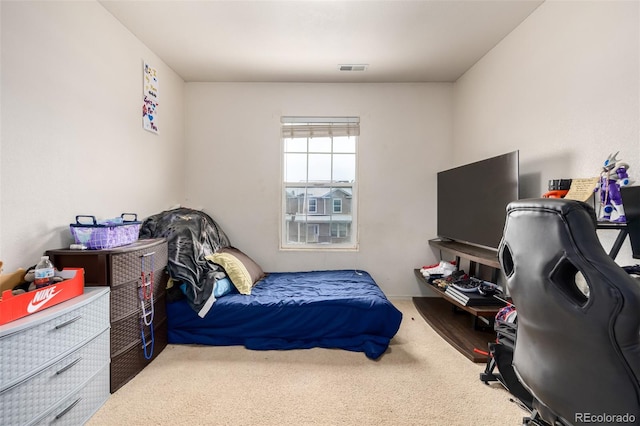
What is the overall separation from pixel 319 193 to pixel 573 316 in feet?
9.30

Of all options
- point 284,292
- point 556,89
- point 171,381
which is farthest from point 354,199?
point 171,381

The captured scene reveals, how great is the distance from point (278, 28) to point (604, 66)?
2206mm

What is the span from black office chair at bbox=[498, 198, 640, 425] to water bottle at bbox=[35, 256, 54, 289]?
2.14 m

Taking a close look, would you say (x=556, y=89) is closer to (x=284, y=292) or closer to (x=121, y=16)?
(x=284, y=292)

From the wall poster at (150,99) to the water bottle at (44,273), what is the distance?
4.98ft

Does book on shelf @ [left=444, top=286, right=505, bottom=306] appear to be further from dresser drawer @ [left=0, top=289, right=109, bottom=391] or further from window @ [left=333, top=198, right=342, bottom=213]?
dresser drawer @ [left=0, top=289, right=109, bottom=391]

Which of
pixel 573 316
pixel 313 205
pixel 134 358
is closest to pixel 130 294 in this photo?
pixel 134 358

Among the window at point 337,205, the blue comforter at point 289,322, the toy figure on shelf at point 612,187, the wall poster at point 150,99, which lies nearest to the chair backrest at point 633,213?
the toy figure on shelf at point 612,187

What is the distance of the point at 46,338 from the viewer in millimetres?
1272

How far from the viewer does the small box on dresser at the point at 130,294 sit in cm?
166

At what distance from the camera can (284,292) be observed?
257 centimetres

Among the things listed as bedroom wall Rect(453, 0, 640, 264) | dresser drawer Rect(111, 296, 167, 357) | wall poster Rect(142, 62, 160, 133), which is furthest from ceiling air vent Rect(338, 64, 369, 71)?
dresser drawer Rect(111, 296, 167, 357)

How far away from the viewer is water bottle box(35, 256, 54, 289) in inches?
54.8

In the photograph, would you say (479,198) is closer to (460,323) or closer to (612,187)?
(612,187)
